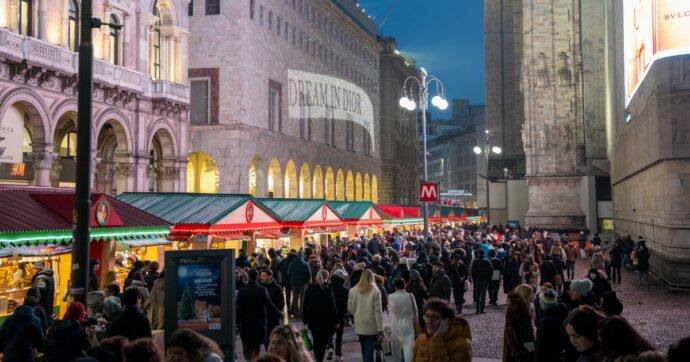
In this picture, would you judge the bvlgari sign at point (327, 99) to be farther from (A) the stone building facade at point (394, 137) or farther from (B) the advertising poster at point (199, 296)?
(B) the advertising poster at point (199, 296)

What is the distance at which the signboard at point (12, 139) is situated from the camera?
26.3 meters

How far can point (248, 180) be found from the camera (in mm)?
50062

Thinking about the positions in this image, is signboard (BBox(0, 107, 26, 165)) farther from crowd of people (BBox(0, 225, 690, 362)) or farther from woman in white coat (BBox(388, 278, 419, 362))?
Answer: woman in white coat (BBox(388, 278, 419, 362))

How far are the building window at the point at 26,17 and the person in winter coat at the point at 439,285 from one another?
66.9 ft

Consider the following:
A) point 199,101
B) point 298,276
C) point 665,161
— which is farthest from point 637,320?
point 199,101

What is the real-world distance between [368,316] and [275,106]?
46130 millimetres

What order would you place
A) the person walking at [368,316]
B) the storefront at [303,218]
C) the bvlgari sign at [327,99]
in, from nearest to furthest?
the person walking at [368,316] → the storefront at [303,218] → the bvlgari sign at [327,99]

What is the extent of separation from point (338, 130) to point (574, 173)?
2696cm

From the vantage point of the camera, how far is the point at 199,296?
30.5 ft

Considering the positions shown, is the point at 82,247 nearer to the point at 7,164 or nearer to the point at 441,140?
the point at 7,164

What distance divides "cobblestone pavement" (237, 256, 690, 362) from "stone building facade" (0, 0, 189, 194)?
15.6 m

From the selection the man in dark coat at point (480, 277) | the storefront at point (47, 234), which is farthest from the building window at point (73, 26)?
the man in dark coat at point (480, 277)

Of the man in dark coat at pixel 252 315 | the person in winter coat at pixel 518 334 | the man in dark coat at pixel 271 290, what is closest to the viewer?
the person in winter coat at pixel 518 334

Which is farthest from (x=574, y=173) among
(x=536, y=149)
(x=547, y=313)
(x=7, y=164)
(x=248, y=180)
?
(x=547, y=313)
